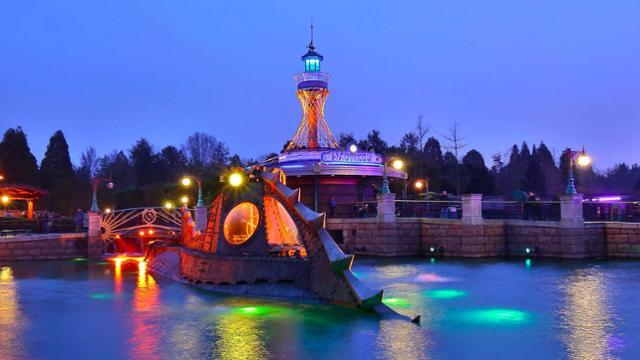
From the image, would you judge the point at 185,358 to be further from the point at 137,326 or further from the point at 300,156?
the point at 300,156

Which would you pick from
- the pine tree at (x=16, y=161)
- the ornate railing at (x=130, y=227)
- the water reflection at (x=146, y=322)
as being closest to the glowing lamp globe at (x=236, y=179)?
the water reflection at (x=146, y=322)

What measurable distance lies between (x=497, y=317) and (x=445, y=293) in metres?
4.39

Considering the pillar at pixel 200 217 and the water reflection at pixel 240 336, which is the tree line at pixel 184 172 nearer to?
the pillar at pixel 200 217

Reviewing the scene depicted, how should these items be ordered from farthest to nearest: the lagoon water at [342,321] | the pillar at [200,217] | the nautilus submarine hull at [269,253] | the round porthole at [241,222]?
the pillar at [200,217] → the round porthole at [241,222] → the nautilus submarine hull at [269,253] → the lagoon water at [342,321]

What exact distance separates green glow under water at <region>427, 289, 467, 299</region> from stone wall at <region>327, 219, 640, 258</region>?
487 inches

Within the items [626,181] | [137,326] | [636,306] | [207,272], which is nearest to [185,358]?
[137,326]

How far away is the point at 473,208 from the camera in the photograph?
1265 inches

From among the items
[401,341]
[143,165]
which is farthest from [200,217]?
[143,165]

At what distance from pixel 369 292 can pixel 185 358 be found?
5.97 metres

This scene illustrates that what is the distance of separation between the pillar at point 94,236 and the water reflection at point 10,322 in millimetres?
13703

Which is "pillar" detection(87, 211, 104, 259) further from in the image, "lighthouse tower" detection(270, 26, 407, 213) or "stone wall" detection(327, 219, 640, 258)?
"stone wall" detection(327, 219, 640, 258)

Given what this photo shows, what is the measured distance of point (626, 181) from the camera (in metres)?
100

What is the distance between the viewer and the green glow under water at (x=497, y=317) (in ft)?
49.0

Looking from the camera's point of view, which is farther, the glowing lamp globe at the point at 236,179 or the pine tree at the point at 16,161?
the pine tree at the point at 16,161
